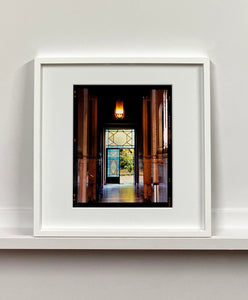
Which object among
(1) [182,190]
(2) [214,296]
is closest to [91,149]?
(1) [182,190]

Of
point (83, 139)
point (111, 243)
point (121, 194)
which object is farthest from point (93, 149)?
point (111, 243)

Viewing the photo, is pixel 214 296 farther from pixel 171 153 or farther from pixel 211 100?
pixel 211 100

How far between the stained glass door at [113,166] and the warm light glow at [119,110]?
92mm

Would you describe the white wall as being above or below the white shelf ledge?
above

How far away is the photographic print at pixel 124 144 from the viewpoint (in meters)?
0.82

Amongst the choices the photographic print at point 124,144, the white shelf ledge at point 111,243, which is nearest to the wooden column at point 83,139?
the photographic print at point 124,144

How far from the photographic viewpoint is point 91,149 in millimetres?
834

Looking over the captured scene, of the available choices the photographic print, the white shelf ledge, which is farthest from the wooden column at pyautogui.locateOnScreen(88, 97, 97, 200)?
the white shelf ledge

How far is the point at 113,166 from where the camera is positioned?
839 millimetres

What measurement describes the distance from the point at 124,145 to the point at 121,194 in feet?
0.43

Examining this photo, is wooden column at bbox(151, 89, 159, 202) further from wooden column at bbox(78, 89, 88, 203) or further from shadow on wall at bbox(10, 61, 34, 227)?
shadow on wall at bbox(10, 61, 34, 227)

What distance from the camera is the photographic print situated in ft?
2.70

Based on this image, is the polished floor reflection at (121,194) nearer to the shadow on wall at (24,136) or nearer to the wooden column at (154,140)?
the wooden column at (154,140)
